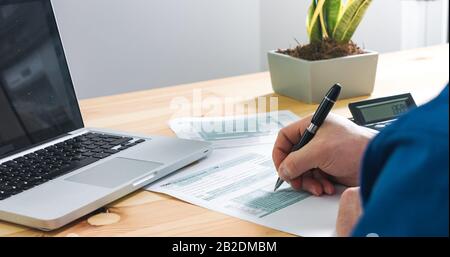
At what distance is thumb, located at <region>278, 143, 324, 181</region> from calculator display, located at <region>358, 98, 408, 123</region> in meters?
0.26

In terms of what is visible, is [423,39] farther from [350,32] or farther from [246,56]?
[350,32]

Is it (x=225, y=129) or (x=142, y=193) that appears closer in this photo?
(x=142, y=193)

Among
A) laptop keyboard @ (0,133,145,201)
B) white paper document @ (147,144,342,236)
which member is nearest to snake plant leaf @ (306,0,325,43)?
white paper document @ (147,144,342,236)

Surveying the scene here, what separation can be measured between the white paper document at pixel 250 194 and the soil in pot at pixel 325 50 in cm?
38

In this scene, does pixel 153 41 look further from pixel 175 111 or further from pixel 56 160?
pixel 56 160

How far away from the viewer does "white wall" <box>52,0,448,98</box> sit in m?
2.40

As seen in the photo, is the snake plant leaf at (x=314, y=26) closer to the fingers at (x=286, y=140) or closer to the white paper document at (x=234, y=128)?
the white paper document at (x=234, y=128)

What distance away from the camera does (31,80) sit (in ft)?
3.78

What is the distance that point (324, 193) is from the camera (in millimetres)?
956

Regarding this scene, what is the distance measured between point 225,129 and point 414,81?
574 mm

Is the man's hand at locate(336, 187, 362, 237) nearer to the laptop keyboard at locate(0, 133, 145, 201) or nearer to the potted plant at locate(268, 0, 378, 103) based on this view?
the laptop keyboard at locate(0, 133, 145, 201)

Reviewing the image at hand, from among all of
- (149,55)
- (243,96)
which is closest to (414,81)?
(243,96)

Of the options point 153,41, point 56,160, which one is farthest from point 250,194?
point 153,41

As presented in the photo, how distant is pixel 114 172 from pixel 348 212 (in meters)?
0.38
